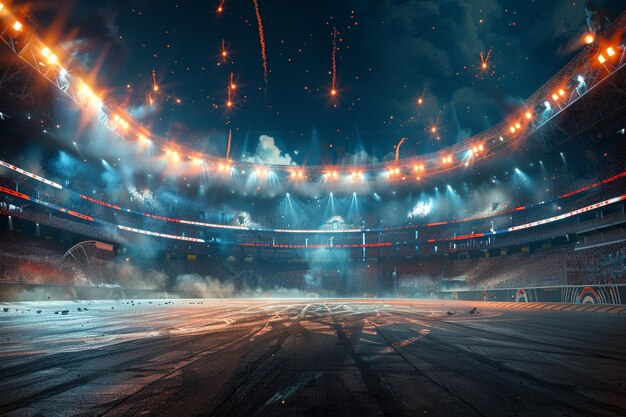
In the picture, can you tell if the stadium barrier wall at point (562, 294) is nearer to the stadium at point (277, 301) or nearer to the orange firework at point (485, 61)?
the stadium at point (277, 301)

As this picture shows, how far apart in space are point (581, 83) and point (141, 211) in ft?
168

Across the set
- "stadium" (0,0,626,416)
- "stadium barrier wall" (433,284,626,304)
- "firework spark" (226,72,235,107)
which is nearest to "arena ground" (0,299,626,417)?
"stadium" (0,0,626,416)

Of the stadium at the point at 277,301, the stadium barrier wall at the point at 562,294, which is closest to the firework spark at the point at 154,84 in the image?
the stadium at the point at 277,301

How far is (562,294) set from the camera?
27.0m

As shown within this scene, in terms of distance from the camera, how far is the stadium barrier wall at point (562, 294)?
22.8 m

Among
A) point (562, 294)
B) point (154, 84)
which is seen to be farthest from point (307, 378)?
point (154, 84)

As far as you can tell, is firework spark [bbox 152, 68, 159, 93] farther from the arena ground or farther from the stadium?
the arena ground

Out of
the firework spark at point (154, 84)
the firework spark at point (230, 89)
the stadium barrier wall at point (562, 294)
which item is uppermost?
the firework spark at point (230, 89)

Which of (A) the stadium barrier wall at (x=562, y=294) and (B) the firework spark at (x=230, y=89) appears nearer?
(A) the stadium barrier wall at (x=562, y=294)

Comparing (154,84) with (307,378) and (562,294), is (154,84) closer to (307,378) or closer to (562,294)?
(307,378)

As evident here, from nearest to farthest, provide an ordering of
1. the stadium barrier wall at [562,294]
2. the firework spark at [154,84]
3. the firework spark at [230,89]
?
the stadium barrier wall at [562,294], the firework spark at [154,84], the firework spark at [230,89]

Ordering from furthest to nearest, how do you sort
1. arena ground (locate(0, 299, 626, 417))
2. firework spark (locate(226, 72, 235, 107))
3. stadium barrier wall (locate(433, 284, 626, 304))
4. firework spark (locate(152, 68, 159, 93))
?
firework spark (locate(226, 72, 235, 107))
firework spark (locate(152, 68, 159, 93))
stadium barrier wall (locate(433, 284, 626, 304))
arena ground (locate(0, 299, 626, 417))

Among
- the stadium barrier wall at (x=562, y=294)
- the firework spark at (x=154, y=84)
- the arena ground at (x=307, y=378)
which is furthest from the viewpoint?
the firework spark at (x=154, y=84)

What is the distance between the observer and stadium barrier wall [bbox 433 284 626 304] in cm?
2277
